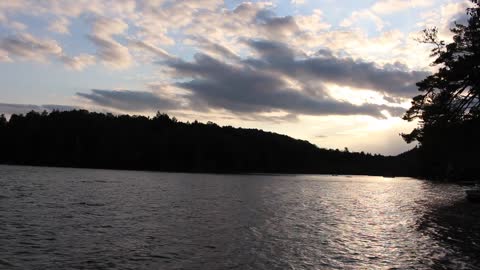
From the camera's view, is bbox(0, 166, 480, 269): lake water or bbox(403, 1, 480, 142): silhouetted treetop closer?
bbox(0, 166, 480, 269): lake water

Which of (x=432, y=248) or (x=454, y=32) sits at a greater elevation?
(x=454, y=32)

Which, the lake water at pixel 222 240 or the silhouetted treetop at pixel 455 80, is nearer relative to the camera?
the lake water at pixel 222 240

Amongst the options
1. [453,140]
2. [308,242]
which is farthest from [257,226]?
[453,140]

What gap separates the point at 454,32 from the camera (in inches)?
1745

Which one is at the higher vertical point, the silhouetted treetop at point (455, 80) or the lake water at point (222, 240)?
the silhouetted treetop at point (455, 80)

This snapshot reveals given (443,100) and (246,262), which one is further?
(443,100)

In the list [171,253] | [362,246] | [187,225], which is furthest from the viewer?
[187,225]

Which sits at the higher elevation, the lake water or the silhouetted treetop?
the silhouetted treetop

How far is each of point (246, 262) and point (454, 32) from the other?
121 ft

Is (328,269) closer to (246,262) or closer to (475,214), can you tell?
(246,262)

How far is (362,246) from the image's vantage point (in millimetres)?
24672

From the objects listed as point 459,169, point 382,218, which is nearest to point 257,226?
point 382,218

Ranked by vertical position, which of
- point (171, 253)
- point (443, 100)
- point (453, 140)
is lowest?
point (171, 253)

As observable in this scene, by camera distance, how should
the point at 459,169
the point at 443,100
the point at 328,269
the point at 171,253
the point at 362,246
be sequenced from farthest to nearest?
1. the point at 459,169
2. the point at 443,100
3. the point at 362,246
4. the point at 171,253
5. the point at 328,269
